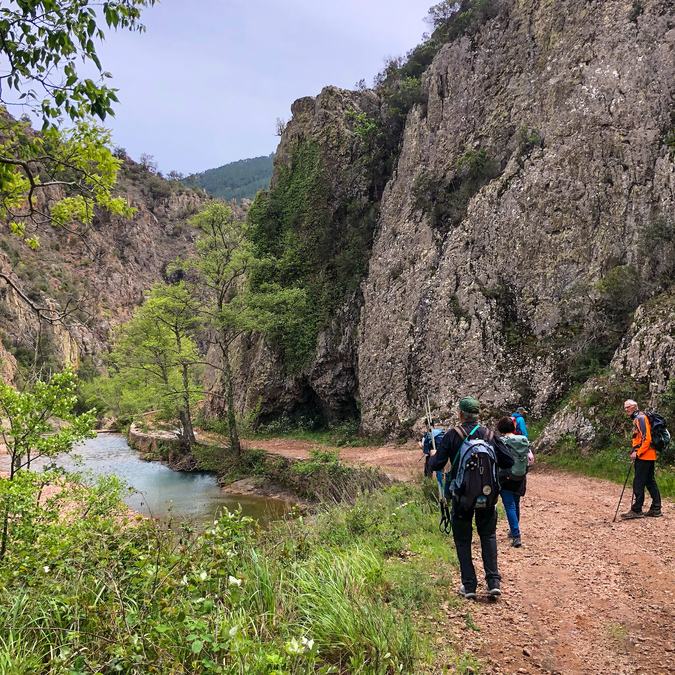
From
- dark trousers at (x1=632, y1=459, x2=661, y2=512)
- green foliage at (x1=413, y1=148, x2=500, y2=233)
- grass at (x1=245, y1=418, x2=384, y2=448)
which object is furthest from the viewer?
grass at (x1=245, y1=418, x2=384, y2=448)

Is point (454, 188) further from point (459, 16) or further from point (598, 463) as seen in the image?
point (598, 463)

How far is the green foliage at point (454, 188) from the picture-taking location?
21.1 metres

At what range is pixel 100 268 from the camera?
263 ft

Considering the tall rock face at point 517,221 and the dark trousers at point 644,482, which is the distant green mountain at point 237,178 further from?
the dark trousers at point 644,482

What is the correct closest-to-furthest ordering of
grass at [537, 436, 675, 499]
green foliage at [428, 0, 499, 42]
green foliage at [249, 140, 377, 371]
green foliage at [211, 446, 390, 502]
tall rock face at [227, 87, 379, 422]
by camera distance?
grass at [537, 436, 675, 499] → green foliage at [211, 446, 390, 502] → green foliage at [428, 0, 499, 42] → tall rock face at [227, 87, 379, 422] → green foliage at [249, 140, 377, 371]

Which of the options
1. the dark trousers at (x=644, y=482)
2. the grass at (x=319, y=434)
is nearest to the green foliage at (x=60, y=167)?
the dark trousers at (x=644, y=482)

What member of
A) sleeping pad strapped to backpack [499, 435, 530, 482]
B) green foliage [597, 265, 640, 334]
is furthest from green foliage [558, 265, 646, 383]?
sleeping pad strapped to backpack [499, 435, 530, 482]

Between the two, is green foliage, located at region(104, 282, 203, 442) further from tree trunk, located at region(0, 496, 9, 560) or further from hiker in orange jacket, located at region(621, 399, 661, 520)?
hiker in orange jacket, located at region(621, 399, 661, 520)

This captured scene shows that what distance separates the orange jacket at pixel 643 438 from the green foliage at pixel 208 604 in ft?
11.9

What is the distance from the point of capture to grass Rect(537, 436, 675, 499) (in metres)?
9.59

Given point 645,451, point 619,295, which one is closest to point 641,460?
point 645,451

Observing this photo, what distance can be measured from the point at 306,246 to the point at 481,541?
2500cm

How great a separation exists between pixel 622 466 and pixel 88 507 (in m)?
10.5

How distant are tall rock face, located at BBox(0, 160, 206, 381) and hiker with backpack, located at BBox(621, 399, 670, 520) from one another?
4744 cm
